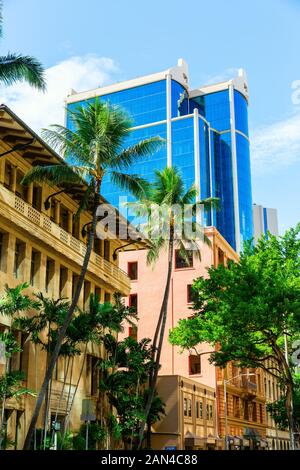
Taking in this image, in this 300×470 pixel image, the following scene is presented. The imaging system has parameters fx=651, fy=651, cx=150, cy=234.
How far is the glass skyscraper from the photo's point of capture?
144m

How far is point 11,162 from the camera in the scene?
112 ft

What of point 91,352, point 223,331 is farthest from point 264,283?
point 91,352

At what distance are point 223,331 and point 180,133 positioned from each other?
370ft

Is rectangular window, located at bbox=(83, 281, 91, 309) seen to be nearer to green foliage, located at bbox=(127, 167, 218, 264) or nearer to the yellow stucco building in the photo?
the yellow stucco building

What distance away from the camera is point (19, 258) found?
34.2 meters

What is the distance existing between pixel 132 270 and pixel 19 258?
33.2 metres

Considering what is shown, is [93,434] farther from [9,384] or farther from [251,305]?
[251,305]

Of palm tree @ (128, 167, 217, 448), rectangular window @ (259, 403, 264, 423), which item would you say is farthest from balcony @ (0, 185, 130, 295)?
rectangular window @ (259, 403, 264, 423)

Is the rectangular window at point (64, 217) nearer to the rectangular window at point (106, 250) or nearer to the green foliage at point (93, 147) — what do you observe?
the rectangular window at point (106, 250)

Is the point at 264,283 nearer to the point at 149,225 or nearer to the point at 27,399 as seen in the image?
the point at 149,225

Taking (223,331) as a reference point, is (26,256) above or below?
above

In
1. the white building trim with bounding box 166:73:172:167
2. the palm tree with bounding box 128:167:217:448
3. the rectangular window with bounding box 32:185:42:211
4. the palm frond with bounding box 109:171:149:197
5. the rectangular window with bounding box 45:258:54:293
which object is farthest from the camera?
the white building trim with bounding box 166:73:172:167

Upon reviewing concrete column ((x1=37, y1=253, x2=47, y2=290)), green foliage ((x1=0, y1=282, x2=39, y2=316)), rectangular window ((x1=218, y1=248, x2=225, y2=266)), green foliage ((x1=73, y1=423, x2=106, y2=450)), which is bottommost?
green foliage ((x1=73, y1=423, x2=106, y2=450))
